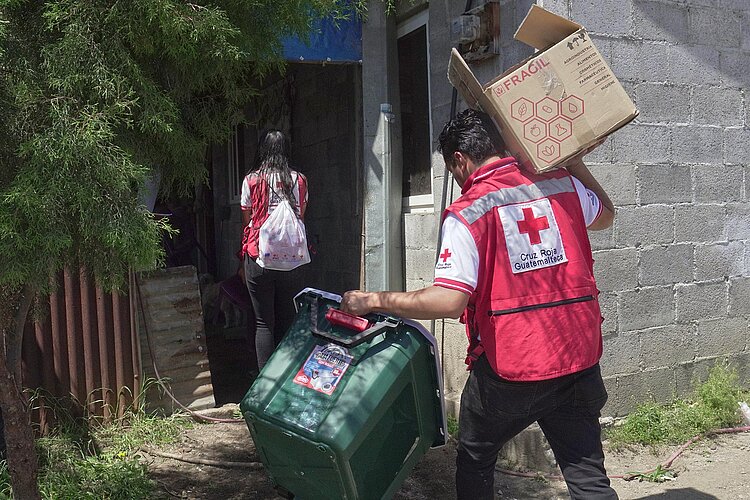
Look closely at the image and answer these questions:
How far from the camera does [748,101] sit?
482 cm

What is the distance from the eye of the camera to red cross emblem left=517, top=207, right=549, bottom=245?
103 inches

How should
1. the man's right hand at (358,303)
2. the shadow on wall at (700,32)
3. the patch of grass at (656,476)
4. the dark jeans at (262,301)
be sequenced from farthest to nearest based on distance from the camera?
1. the dark jeans at (262,301)
2. the shadow on wall at (700,32)
3. the patch of grass at (656,476)
4. the man's right hand at (358,303)

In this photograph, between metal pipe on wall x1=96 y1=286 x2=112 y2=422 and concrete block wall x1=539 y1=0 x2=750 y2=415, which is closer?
concrete block wall x1=539 y1=0 x2=750 y2=415

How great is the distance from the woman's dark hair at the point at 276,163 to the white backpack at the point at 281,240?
9 centimetres

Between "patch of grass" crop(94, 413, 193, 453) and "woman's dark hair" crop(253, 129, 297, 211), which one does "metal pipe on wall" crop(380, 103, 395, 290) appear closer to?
"woman's dark hair" crop(253, 129, 297, 211)

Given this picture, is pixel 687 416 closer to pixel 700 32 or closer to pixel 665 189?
pixel 665 189

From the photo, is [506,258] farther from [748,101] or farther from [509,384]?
[748,101]

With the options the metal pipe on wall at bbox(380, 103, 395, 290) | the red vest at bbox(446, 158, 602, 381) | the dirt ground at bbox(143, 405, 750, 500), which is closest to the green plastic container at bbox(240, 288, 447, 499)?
the red vest at bbox(446, 158, 602, 381)

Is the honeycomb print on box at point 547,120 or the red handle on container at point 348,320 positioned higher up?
the honeycomb print on box at point 547,120

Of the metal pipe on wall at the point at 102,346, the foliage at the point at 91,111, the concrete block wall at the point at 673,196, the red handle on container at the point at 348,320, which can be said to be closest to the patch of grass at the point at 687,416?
the concrete block wall at the point at 673,196

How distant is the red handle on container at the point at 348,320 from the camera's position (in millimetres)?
2705

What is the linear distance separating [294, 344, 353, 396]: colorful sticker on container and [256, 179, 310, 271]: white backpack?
1.92m

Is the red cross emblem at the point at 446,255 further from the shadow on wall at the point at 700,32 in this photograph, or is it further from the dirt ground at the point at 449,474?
the shadow on wall at the point at 700,32

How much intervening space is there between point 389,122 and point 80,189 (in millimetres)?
3093
